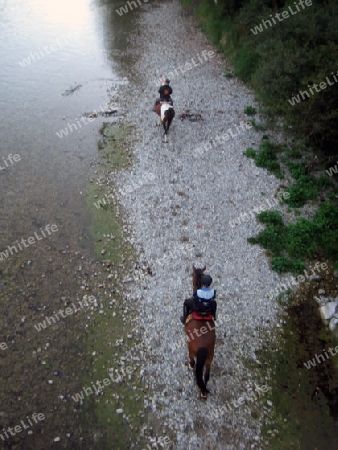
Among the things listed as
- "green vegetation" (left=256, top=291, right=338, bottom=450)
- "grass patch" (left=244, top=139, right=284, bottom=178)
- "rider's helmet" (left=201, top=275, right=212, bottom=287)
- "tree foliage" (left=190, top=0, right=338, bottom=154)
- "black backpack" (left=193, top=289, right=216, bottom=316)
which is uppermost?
"tree foliage" (left=190, top=0, right=338, bottom=154)

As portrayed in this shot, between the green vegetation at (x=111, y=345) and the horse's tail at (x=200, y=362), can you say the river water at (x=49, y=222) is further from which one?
the horse's tail at (x=200, y=362)

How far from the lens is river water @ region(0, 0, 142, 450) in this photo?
8164 millimetres

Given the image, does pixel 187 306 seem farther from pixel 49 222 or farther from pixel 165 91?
pixel 165 91

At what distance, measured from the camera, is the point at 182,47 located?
26.7m

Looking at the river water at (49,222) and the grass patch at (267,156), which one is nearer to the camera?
Answer: the river water at (49,222)

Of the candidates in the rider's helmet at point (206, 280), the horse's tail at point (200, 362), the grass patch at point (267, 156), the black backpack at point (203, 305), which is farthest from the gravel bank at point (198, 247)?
the rider's helmet at point (206, 280)

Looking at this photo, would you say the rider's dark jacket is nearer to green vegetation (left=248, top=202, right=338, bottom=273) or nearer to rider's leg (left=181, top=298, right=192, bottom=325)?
green vegetation (left=248, top=202, right=338, bottom=273)

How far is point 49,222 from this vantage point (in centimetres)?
1294

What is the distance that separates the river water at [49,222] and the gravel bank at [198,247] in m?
1.64

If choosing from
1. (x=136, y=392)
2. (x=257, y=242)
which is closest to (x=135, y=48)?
(x=257, y=242)

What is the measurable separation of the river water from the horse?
3.60 meters

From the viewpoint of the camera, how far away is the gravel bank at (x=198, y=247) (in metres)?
8.24

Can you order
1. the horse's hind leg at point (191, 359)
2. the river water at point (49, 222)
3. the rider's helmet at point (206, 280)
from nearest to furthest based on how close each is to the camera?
the rider's helmet at point (206, 280)
the horse's hind leg at point (191, 359)
the river water at point (49, 222)

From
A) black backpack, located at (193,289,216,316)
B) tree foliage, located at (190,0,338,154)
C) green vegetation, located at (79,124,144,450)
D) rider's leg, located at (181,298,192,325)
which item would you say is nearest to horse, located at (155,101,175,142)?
tree foliage, located at (190,0,338,154)
